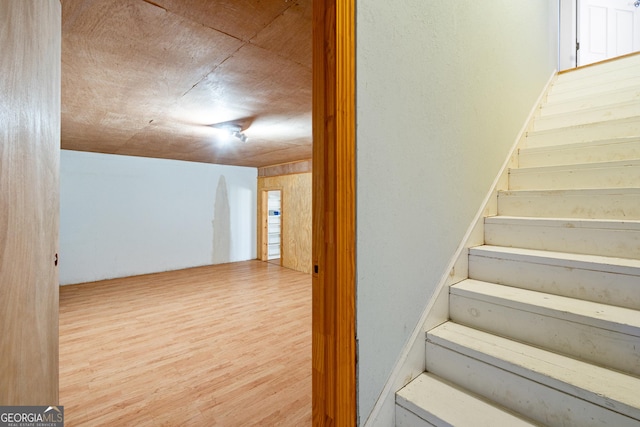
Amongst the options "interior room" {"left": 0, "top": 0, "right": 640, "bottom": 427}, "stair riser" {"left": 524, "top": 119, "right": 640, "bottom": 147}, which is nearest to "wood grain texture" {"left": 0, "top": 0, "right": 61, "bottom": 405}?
"interior room" {"left": 0, "top": 0, "right": 640, "bottom": 427}

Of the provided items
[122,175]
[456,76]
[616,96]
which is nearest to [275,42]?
[456,76]

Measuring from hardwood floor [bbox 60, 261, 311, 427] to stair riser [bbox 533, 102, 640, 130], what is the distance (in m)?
2.94

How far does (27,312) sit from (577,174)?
2.70m

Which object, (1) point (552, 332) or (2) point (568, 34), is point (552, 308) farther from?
(2) point (568, 34)

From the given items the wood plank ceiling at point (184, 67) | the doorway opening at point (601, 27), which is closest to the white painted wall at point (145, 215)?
the wood plank ceiling at point (184, 67)

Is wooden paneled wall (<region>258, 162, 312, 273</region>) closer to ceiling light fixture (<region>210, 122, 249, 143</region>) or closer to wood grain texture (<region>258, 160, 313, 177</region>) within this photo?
wood grain texture (<region>258, 160, 313, 177</region>)

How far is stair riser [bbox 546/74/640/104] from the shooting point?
2352mm

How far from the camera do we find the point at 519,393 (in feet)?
3.42

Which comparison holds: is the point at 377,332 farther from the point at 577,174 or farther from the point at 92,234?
the point at 92,234

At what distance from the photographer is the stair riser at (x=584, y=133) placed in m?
1.82

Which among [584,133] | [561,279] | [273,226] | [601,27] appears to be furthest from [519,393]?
[273,226]

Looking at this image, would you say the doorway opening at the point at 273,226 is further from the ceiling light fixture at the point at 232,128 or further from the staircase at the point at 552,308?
the staircase at the point at 552,308

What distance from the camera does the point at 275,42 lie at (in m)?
1.73

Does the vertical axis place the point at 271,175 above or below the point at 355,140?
above
